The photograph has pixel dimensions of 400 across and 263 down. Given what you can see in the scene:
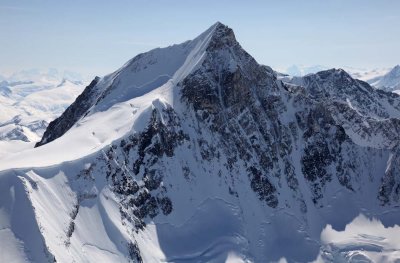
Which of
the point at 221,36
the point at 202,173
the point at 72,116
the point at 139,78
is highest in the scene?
the point at 221,36

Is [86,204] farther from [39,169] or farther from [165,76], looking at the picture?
[165,76]

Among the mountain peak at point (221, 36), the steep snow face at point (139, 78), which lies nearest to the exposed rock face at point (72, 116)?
the steep snow face at point (139, 78)

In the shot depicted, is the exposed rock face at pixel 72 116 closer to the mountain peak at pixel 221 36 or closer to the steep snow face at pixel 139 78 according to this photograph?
the steep snow face at pixel 139 78

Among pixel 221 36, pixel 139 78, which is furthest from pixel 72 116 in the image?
pixel 221 36

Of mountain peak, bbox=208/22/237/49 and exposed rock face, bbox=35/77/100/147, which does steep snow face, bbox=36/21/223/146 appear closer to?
exposed rock face, bbox=35/77/100/147

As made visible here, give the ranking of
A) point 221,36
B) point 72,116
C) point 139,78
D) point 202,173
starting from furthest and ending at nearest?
point 72,116
point 139,78
point 221,36
point 202,173

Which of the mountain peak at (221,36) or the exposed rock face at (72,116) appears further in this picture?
the exposed rock face at (72,116)

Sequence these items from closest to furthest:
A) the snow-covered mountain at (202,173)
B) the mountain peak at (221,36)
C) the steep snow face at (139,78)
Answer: the snow-covered mountain at (202,173) → the steep snow face at (139,78) → the mountain peak at (221,36)

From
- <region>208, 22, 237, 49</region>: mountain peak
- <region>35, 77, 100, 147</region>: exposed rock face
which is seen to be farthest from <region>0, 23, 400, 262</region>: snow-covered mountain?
<region>35, 77, 100, 147</region>: exposed rock face

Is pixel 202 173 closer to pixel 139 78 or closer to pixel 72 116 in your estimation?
pixel 139 78

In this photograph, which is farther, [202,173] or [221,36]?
[221,36]
